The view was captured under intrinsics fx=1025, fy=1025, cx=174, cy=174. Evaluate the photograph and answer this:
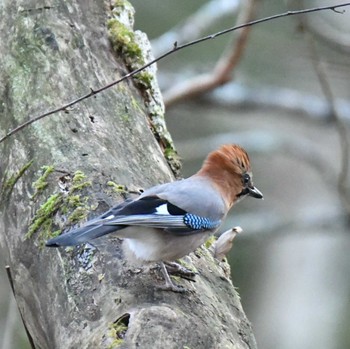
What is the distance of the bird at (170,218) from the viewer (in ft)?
13.4

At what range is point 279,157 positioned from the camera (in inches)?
528

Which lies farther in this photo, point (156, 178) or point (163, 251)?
point (156, 178)

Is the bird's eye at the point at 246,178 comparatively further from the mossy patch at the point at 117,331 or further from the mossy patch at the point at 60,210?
the mossy patch at the point at 117,331

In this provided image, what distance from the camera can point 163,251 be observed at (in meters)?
4.34

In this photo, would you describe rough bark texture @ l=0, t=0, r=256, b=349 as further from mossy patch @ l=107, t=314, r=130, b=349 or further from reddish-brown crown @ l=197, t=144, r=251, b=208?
reddish-brown crown @ l=197, t=144, r=251, b=208

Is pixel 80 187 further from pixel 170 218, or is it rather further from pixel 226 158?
pixel 226 158

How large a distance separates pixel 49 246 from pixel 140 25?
8.15m

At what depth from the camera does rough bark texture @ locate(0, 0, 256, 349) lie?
3.89 metres

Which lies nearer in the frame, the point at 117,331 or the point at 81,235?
the point at 117,331

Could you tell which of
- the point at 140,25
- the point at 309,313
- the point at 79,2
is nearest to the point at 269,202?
the point at 309,313

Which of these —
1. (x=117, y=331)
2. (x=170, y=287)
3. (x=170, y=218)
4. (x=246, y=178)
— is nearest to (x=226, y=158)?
(x=246, y=178)

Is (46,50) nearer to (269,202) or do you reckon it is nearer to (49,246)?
(49,246)

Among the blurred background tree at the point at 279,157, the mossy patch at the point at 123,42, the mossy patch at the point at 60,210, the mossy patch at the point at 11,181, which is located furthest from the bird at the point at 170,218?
the blurred background tree at the point at 279,157

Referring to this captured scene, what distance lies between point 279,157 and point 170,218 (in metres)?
9.15
